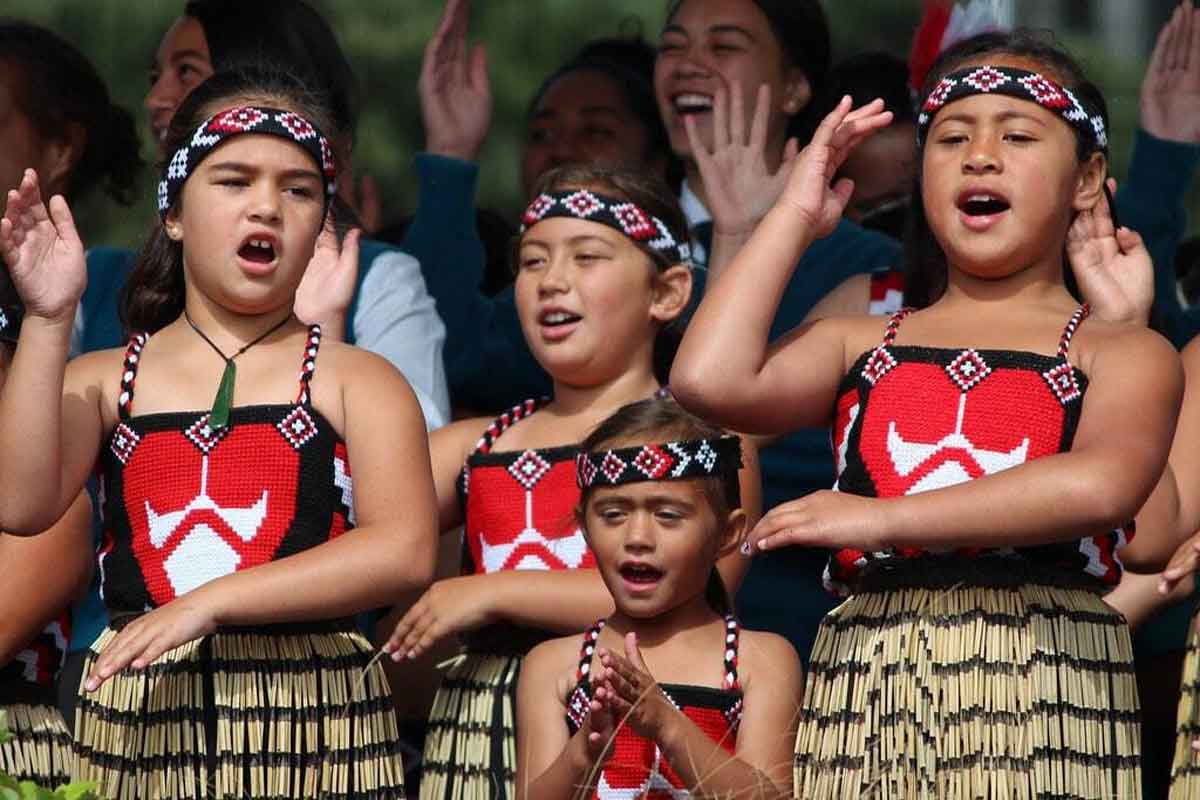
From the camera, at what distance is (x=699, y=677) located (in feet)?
13.1

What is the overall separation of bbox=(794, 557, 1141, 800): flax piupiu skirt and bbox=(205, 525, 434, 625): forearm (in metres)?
0.73

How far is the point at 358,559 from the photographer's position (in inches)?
148

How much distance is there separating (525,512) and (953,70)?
3.94 feet

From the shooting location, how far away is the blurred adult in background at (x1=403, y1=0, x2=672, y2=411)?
5.68m

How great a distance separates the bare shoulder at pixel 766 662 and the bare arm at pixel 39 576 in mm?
1226

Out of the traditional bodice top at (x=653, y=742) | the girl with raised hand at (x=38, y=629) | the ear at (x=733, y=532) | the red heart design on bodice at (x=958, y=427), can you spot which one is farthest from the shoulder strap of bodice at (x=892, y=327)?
the girl with raised hand at (x=38, y=629)

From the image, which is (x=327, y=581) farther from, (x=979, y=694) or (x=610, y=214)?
(x=610, y=214)

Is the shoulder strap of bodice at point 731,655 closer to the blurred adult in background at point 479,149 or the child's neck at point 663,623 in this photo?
the child's neck at point 663,623

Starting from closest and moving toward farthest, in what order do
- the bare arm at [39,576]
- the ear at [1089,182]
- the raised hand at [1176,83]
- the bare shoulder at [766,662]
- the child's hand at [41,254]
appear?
1. the child's hand at [41,254]
2. the ear at [1089,182]
3. the bare shoulder at [766,662]
4. the bare arm at [39,576]
5. the raised hand at [1176,83]

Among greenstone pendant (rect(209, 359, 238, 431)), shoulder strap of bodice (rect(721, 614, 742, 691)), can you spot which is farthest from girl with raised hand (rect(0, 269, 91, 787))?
shoulder strap of bodice (rect(721, 614, 742, 691))

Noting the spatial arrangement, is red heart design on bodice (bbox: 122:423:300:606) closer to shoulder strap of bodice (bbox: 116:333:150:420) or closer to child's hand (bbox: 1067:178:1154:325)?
shoulder strap of bodice (bbox: 116:333:150:420)

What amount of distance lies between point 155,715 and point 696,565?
979mm

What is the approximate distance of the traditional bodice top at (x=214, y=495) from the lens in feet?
12.6

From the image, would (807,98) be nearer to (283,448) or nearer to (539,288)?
(539,288)
